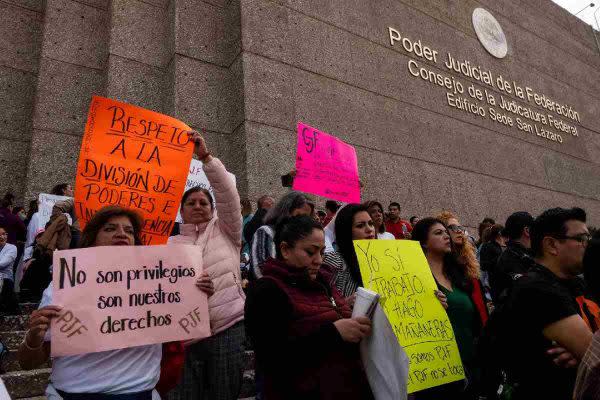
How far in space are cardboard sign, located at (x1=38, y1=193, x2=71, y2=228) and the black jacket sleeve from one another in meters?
3.89

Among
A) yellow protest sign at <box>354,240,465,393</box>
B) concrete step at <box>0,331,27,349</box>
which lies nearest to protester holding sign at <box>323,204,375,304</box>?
yellow protest sign at <box>354,240,465,393</box>

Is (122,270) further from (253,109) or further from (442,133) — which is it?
(442,133)

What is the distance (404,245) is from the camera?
2.36 m

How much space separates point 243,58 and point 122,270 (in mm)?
5705

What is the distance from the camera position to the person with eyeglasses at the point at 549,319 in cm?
157

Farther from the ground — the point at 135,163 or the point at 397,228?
the point at 397,228

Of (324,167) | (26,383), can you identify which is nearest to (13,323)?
(26,383)

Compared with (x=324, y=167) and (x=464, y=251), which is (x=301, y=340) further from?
(x=324, y=167)

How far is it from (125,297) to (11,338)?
2.34 meters

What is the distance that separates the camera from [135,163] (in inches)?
104

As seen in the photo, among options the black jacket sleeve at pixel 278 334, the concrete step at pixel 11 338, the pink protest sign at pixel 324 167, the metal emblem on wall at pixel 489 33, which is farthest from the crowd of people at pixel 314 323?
the metal emblem on wall at pixel 489 33

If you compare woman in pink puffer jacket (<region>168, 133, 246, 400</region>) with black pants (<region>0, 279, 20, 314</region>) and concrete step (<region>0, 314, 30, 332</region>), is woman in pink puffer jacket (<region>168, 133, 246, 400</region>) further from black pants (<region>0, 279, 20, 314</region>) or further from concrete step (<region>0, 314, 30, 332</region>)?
black pants (<region>0, 279, 20, 314</region>)

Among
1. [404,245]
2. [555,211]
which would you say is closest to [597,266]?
[555,211]

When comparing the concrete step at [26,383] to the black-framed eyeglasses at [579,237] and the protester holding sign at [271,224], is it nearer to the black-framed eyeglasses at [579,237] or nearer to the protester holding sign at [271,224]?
the protester holding sign at [271,224]
